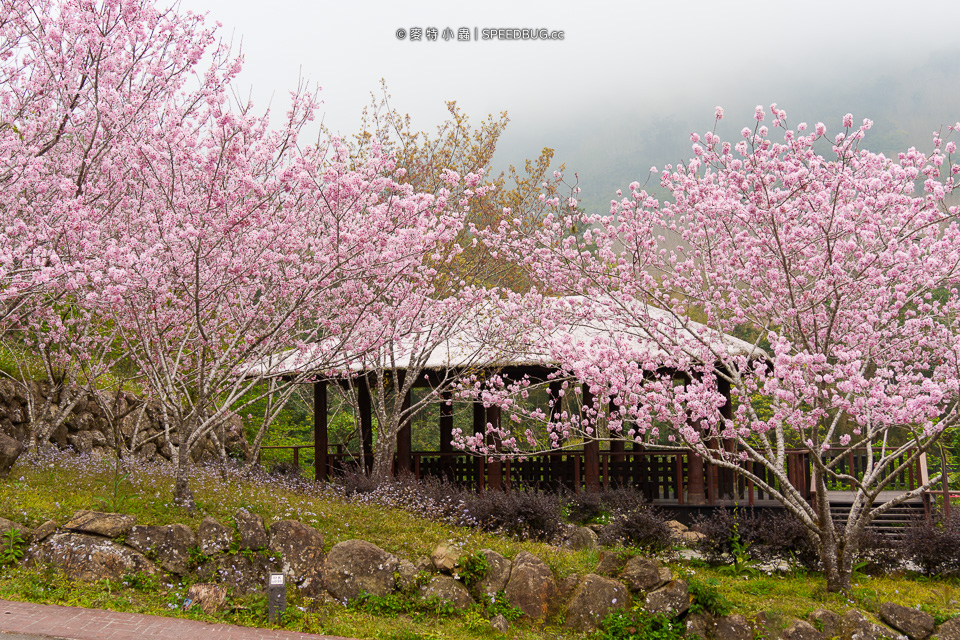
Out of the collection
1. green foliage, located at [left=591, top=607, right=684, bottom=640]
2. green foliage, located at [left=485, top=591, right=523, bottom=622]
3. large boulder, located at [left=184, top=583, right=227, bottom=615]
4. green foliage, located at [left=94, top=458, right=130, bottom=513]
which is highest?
green foliage, located at [left=94, top=458, right=130, bottom=513]

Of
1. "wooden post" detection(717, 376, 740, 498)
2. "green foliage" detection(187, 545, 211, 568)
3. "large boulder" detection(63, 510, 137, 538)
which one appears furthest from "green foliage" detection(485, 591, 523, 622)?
"wooden post" detection(717, 376, 740, 498)

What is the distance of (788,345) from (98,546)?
7.41m

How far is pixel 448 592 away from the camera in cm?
775

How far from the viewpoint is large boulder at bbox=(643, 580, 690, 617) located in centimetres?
749

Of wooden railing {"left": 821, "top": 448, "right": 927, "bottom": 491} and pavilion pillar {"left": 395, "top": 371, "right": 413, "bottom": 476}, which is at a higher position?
pavilion pillar {"left": 395, "top": 371, "right": 413, "bottom": 476}

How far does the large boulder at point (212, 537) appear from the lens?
7.73 metres

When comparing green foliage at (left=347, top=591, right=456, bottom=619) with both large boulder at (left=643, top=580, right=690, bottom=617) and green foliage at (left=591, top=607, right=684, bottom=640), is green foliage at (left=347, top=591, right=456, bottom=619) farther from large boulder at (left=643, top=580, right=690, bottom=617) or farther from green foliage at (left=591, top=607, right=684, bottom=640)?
large boulder at (left=643, top=580, right=690, bottom=617)

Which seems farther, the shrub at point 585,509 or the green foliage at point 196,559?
the shrub at point 585,509

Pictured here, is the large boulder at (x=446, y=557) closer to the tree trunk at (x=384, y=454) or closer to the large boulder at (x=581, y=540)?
the large boulder at (x=581, y=540)

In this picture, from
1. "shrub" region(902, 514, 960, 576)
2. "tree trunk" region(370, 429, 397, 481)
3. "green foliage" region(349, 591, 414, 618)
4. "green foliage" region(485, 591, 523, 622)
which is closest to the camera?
"green foliage" region(349, 591, 414, 618)

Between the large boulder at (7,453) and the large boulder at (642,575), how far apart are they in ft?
25.4

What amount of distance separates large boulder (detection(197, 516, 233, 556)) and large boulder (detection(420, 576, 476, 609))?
7.47ft

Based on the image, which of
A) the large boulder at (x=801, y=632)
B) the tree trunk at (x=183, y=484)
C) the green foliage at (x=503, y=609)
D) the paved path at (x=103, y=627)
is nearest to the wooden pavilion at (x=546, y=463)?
the tree trunk at (x=183, y=484)

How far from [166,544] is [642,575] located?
531 centimetres
